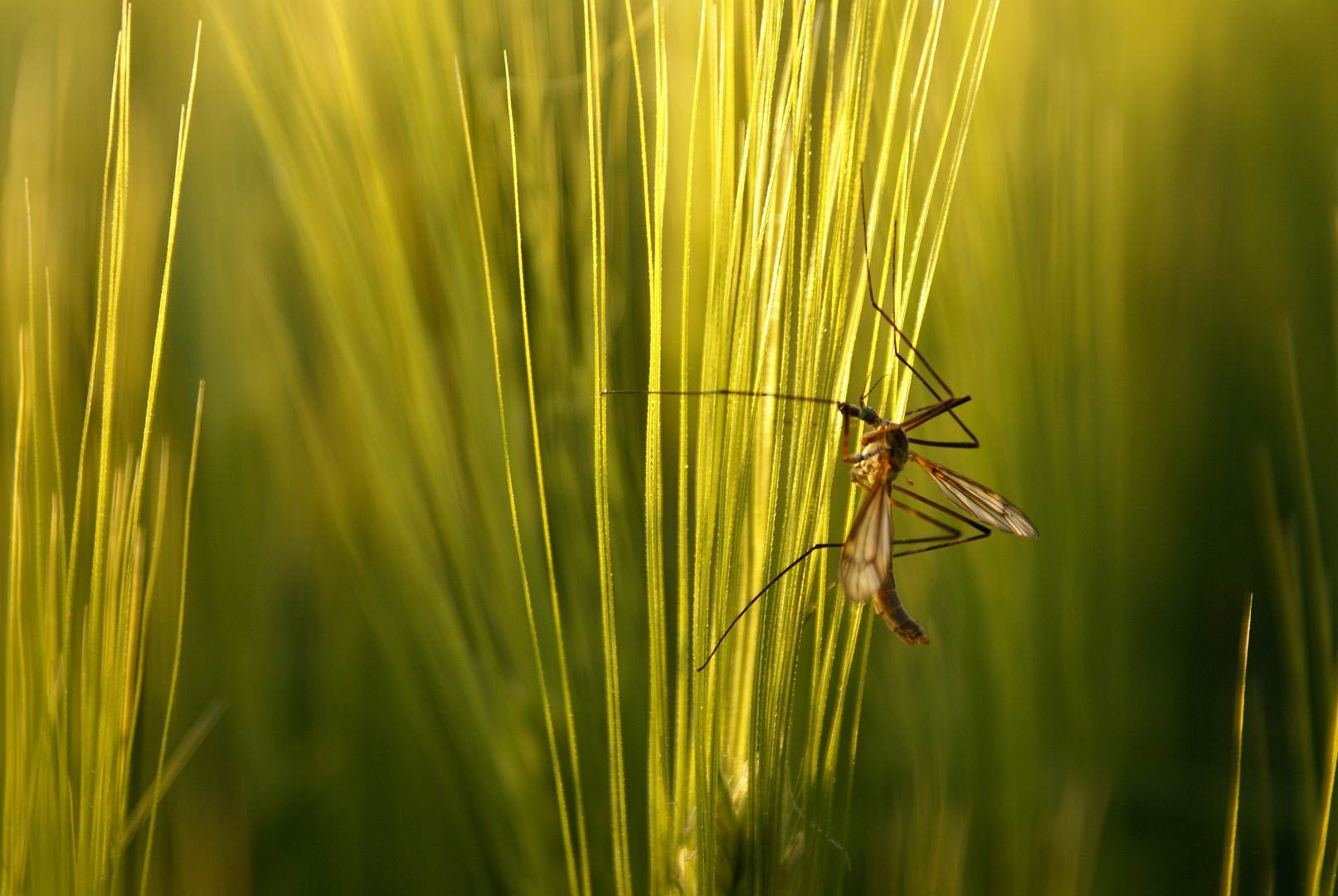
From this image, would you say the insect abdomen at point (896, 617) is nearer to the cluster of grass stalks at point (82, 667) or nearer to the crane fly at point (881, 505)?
the crane fly at point (881, 505)

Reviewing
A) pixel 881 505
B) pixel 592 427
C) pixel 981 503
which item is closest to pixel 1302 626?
pixel 981 503

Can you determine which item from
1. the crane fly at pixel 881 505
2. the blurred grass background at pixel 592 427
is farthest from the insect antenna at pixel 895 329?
the blurred grass background at pixel 592 427

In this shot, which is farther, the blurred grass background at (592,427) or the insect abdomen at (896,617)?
the blurred grass background at (592,427)

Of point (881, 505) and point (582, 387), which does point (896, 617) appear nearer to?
point (881, 505)

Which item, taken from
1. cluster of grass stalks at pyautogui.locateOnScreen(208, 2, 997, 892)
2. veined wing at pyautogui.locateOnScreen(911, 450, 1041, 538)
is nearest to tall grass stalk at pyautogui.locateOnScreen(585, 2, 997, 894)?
cluster of grass stalks at pyautogui.locateOnScreen(208, 2, 997, 892)

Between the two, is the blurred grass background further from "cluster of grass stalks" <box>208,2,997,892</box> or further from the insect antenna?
the insect antenna
